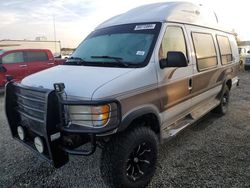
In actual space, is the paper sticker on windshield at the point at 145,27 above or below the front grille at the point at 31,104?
above

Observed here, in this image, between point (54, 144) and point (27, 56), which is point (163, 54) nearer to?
point (54, 144)

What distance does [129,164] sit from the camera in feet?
9.14

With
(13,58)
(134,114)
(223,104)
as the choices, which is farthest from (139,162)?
(13,58)

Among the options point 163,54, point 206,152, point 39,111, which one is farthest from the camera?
point 206,152

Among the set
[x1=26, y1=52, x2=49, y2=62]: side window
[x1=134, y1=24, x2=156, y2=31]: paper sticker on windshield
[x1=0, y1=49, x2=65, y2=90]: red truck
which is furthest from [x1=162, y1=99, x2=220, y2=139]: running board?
[x1=26, y1=52, x2=49, y2=62]: side window

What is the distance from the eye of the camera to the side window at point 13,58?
8824 mm

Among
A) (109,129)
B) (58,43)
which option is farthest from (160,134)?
(58,43)

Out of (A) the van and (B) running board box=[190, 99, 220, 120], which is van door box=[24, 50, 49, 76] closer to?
(A) the van

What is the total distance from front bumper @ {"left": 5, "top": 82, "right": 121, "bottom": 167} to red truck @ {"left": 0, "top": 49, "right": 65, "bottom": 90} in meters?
6.22

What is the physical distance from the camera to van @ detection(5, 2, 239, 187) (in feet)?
7.78

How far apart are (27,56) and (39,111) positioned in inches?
300

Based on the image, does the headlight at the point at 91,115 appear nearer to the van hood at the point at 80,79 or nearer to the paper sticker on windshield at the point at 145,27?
the van hood at the point at 80,79

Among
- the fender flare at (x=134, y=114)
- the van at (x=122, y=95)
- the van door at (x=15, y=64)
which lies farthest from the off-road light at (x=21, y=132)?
the van door at (x=15, y=64)

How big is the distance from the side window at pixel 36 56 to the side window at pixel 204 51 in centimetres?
734
